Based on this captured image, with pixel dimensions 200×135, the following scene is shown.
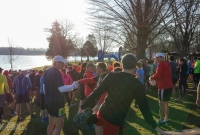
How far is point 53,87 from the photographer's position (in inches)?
193

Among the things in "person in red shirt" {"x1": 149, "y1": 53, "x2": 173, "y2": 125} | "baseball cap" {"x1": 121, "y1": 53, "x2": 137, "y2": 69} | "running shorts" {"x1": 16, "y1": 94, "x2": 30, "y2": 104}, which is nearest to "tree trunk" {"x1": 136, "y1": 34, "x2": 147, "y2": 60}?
"person in red shirt" {"x1": 149, "y1": 53, "x2": 173, "y2": 125}

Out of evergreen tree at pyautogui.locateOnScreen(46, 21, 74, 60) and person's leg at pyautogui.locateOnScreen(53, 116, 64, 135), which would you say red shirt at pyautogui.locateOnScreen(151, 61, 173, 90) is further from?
evergreen tree at pyautogui.locateOnScreen(46, 21, 74, 60)

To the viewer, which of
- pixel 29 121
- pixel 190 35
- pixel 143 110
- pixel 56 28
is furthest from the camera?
pixel 56 28

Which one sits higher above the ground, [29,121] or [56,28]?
[56,28]

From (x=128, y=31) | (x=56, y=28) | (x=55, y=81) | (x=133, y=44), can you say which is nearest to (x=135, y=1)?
(x=128, y=31)

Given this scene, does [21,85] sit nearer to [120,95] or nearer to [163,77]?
[163,77]

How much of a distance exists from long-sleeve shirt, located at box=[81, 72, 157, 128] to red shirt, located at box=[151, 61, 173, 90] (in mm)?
3840

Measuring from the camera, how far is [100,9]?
14.3 meters

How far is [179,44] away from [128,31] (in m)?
14.4

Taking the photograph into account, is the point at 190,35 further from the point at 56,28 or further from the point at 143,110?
the point at 56,28

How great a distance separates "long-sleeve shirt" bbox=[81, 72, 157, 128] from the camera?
10.0ft

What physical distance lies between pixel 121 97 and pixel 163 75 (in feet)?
13.4

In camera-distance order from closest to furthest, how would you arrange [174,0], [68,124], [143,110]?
[143,110] < [68,124] < [174,0]

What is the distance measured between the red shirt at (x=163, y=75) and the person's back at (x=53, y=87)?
9.73 ft
